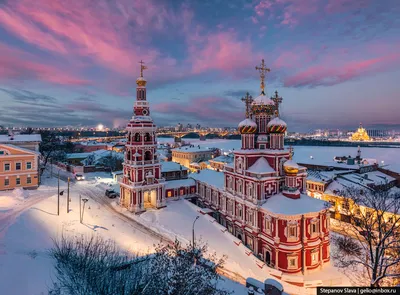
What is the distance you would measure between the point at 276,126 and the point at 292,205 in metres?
9.13

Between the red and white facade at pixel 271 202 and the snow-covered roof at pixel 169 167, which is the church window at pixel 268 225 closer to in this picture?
the red and white facade at pixel 271 202

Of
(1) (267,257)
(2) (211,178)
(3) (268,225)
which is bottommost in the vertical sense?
(1) (267,257)

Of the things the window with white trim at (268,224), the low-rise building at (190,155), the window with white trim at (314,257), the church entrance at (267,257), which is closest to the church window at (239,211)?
the window with white trim at (268,224)

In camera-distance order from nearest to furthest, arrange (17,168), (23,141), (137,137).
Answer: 1. (17,168)
2. (137,137)
3. (23,141)

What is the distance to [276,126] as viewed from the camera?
28.7m

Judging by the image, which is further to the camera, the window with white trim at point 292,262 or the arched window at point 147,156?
the arched window at point 147,156

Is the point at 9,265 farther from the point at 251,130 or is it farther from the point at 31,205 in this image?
the point at 251,130

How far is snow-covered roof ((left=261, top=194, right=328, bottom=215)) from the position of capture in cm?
2466

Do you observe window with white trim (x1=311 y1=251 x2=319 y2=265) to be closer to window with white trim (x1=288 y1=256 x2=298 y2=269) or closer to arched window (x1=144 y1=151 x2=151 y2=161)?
window with white trim (x1=288 y1=256 x2=298 y2=269)

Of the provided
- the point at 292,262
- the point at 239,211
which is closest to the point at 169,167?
the point at 239,211

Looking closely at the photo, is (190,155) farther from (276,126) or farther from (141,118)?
(276,126)

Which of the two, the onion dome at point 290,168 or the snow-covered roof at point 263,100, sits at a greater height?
the snow-covered roof at point 263,100

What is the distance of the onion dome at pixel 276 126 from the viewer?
1129 inches

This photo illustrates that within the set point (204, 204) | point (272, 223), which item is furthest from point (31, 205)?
point (272, 223)
